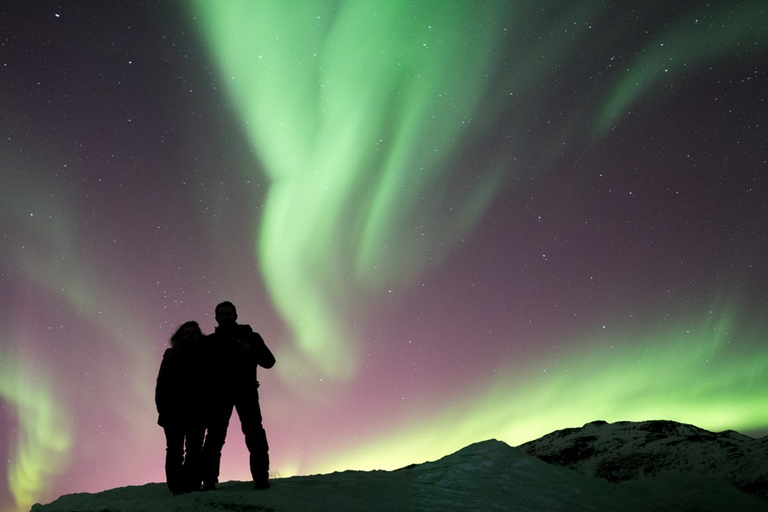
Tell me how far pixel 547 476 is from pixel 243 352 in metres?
4.55

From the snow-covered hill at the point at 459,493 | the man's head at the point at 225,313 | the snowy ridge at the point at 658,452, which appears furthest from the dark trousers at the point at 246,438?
the snowy ridge at the point at 658,452

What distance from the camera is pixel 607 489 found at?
23.5ft

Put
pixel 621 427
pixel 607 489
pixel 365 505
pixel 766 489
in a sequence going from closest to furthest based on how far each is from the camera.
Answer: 1. pixel 365 505
2. pixel 607 489
3. pixel 766 489
4. pixel 621 427

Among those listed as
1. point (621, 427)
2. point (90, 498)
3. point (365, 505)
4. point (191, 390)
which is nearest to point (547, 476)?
point (365, 505)

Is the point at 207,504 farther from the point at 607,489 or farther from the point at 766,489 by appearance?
the point at 766,489

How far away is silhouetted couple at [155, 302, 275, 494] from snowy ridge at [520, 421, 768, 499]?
Result: 16215mm

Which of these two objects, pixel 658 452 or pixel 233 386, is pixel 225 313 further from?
pixel 658 452

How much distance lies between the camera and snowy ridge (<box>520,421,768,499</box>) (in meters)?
18.5

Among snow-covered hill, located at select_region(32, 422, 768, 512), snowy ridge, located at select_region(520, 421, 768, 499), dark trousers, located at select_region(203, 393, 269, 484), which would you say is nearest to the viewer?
snow-covered hill, located at select_region(32, 422, 768, 512)

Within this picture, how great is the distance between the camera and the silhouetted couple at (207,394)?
5.77m

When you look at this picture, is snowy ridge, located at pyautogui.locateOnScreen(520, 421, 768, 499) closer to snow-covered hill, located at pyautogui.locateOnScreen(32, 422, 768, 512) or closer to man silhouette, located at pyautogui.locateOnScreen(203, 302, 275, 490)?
snow-covered hill, located at pyautogui.locateOnScreen(32, 422, 768, 512)

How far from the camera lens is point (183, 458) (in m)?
5.98

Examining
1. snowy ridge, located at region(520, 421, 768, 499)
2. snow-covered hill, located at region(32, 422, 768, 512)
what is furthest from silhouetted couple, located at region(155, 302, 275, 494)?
snowy ridge, located at region(520, 421, 768, 499)

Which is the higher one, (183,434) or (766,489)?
(183,434)
